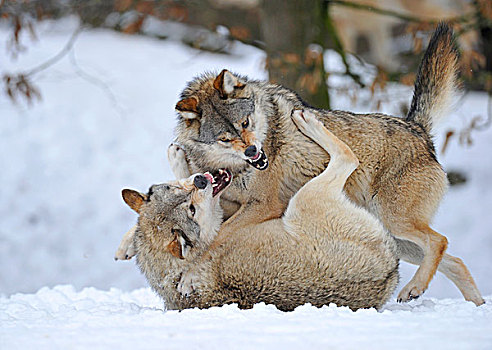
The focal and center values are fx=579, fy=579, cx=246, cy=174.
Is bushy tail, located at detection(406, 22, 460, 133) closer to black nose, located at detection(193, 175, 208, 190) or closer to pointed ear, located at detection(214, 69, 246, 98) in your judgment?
pointed ear, located at detection(214, 69, 246, 98)

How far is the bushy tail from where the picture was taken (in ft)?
16.2

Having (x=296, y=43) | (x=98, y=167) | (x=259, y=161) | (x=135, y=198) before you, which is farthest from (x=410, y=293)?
(x=98, y=167)

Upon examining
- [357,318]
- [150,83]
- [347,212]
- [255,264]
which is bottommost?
[357,318]

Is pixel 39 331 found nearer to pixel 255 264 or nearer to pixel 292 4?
pixel 255 264

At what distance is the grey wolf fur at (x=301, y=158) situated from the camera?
14.9 ft

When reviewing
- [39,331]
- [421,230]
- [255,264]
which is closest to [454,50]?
[421,230]

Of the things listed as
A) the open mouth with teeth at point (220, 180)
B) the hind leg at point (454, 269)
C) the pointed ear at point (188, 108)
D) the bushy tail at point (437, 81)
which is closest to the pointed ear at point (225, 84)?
the pointed ear at point (188, 108)

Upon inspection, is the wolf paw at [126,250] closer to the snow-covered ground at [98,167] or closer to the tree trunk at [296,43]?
the snow-covered ground at [98,167]

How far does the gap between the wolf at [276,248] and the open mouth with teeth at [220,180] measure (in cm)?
2

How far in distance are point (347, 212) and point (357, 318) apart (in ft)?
3.63

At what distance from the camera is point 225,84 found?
15.0 ft

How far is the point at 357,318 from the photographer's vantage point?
3.38 metres

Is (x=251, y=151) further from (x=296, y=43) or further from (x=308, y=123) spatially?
(x=296, y=43)

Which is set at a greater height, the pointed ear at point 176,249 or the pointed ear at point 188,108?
the pointed ear at point 188,108
